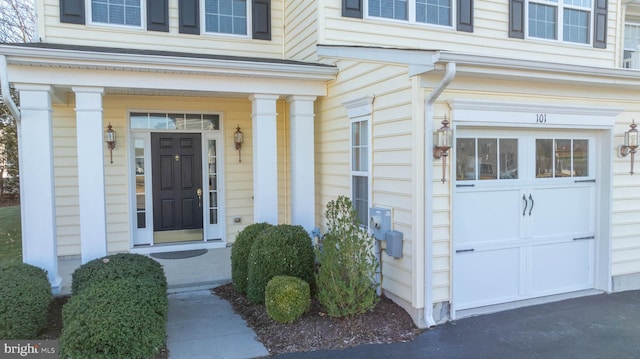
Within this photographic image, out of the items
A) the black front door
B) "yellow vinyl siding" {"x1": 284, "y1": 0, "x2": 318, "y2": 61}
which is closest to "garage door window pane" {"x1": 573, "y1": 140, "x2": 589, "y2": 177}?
"yellow vinyl siding" {"x1": 284, "y1": 0, "x2": 318, "y2": 61}

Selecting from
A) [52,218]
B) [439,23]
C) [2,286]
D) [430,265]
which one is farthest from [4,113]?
[430,265]

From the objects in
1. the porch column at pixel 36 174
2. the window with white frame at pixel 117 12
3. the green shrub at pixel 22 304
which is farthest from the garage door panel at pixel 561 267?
the window with white frame at pixel 117 12

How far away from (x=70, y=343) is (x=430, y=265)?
3.16 meters

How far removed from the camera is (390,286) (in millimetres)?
4895

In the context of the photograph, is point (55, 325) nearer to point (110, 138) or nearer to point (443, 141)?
point (110, 138)

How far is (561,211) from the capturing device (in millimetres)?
5262

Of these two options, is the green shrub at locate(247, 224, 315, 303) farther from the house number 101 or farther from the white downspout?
the house number 101

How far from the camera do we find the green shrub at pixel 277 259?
4770mm

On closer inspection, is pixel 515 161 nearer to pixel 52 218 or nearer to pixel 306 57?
pixel 306 57

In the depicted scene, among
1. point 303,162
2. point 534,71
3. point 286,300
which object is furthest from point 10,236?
point 534,71

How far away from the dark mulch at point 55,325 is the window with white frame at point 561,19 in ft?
26.3

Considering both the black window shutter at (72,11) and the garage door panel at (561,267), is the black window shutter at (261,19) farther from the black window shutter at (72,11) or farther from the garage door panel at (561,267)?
the garage door panel at (561,267)

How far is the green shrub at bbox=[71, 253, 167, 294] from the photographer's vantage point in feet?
13.9

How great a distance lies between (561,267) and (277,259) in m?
3.37
